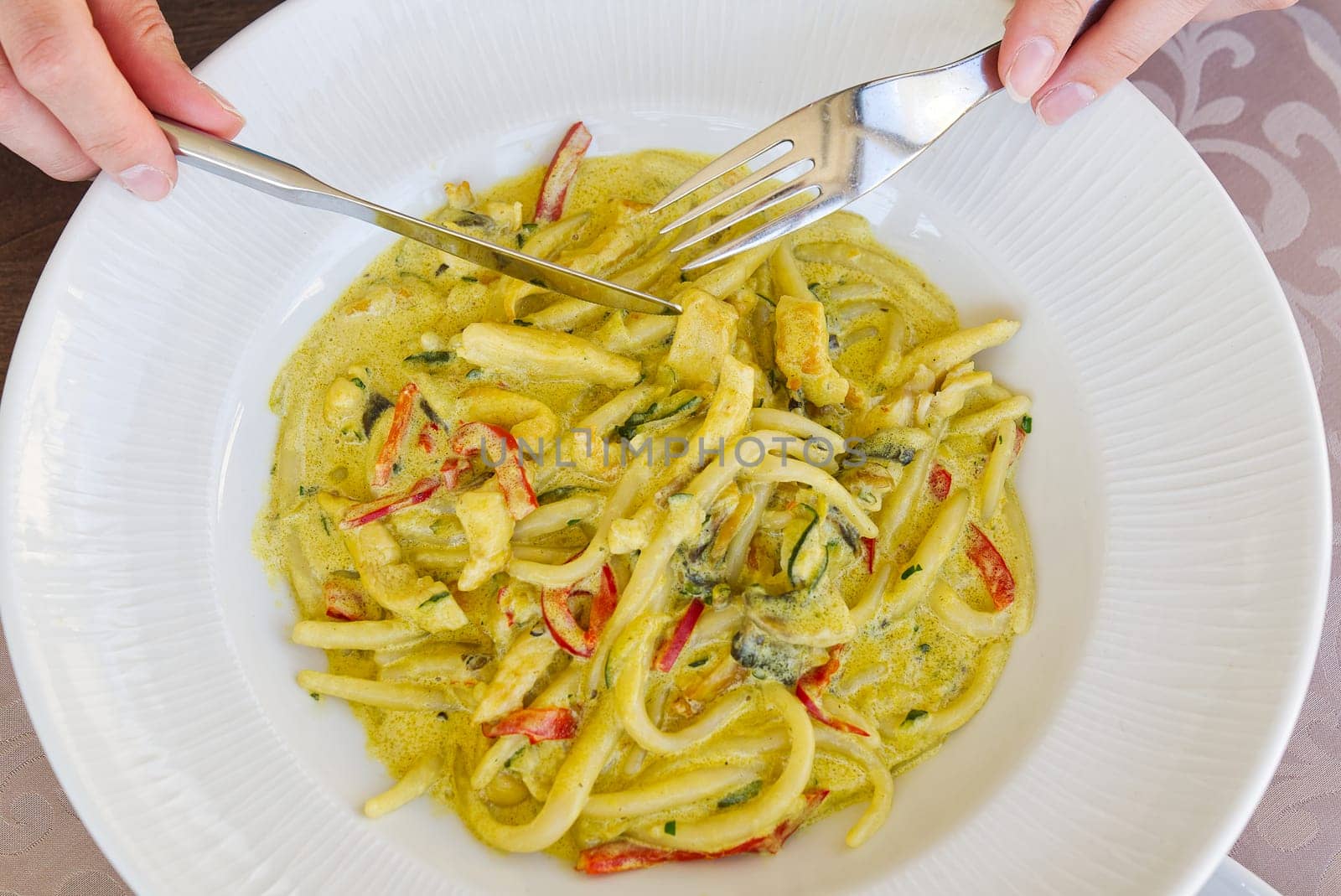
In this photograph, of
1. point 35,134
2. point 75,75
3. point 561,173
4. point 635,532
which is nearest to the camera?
point 75,75

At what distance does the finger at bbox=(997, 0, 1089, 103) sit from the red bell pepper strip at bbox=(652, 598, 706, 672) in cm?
173

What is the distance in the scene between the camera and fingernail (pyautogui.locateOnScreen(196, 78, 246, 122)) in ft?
8.07

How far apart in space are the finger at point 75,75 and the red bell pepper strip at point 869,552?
7.56 feet

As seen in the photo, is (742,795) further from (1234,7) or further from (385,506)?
(1234,7)

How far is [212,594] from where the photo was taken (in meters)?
2.68

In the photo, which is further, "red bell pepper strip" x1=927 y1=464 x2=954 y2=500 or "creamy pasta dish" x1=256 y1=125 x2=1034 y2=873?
"red bell pepper strip" x1=927 y1=464 x2=954 y2=500

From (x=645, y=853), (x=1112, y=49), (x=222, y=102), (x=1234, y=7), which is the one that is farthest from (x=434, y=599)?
(x=1234, y=7)

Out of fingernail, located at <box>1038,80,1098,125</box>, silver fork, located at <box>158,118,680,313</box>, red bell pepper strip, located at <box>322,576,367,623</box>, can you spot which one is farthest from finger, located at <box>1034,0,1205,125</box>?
red bell pepper strip, located at <box>322,576,367,623</box>

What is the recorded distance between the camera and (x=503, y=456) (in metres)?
2.79

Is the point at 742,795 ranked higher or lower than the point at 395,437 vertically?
lower

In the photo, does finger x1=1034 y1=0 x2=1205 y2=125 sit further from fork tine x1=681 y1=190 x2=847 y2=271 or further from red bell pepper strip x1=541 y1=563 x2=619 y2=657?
red bell pepper strip x1=541 y1=563 x2=619 y2=657

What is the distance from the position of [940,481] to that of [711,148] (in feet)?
4.39

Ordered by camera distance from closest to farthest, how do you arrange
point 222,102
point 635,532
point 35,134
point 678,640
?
point 35,134 → point 222,102 → point 635,532 → point 678,640

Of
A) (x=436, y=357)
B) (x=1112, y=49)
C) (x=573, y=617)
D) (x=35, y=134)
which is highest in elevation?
(x=1112, y=49)
